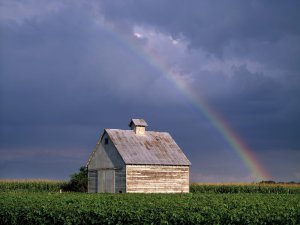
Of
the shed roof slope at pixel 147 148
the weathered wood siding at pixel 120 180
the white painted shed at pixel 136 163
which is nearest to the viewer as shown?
the weathered wood siding at pixel 120 180

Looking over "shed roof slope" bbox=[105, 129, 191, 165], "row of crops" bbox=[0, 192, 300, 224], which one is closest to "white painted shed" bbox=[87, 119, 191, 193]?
"shed roof slope" bbox=[105, 129, 191, 165]

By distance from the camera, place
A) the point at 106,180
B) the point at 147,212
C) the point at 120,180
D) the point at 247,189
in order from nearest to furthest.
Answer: the point at 147,212 < the point at 120,180 < the point at 106,180 < the point at 247,189

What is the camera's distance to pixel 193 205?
58.0 feet

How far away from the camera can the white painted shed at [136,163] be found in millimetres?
42438

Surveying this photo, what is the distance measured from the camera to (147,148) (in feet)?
149

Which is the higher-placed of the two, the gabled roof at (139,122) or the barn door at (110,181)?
the gabled roof at (139,122)

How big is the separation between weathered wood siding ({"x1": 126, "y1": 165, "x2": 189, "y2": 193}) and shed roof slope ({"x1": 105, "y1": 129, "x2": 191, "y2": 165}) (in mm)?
504

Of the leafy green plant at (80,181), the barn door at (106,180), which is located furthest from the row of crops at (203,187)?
the barn door at (106,180)

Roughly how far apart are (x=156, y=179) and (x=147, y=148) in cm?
318

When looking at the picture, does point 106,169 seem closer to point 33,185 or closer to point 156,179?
point 156,179

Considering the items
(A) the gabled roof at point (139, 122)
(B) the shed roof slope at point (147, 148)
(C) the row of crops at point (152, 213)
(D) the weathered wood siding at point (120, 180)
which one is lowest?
(C) the row of crops at point (152, 213)

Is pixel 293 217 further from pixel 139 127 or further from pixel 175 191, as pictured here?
pixel 139 127

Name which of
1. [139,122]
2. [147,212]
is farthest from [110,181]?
[147,212]

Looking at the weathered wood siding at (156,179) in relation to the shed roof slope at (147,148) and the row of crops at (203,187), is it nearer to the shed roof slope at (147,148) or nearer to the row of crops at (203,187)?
the shed roof slope at (147,148)
